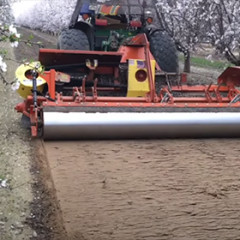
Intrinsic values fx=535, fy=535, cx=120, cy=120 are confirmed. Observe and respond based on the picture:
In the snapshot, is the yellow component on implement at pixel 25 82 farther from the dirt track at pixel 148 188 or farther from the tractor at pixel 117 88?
the dirt track at pixel 148 188

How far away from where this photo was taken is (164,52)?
9102 millimetres

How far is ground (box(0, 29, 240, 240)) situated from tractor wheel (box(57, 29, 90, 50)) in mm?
2524

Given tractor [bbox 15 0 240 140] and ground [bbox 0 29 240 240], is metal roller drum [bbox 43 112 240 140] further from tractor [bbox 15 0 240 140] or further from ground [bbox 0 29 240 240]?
ground [bbox 0 29 240 240]

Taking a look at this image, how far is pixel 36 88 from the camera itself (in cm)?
682

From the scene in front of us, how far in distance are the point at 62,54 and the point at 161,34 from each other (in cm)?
227

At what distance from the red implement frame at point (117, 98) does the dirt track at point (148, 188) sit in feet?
1.56

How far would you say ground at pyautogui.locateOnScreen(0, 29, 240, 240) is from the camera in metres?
4.05

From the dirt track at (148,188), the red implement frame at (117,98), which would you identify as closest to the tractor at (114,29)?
the red implement frame at (117,98)

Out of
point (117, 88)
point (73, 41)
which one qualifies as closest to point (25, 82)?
point (117, 88)

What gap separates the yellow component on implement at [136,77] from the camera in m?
7.68

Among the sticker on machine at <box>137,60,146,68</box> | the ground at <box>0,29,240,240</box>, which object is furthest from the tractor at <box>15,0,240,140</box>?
the ground at <box>0,29,240,240</box>

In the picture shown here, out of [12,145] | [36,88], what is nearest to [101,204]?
[12,145]

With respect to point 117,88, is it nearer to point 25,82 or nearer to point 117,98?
point 117,98

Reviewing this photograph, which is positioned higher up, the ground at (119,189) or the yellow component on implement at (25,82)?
the yellow component on implement at (25,82)
